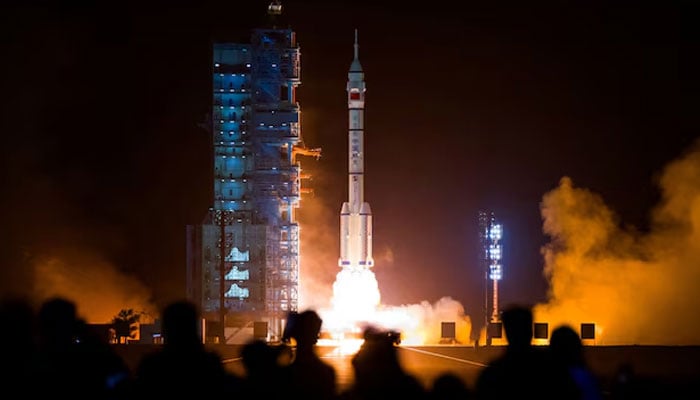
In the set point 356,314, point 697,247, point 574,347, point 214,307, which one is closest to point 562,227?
point 697,247

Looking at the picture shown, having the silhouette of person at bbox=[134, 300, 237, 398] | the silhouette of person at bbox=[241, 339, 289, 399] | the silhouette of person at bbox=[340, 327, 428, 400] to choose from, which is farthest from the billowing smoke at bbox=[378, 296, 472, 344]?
the silhouette of person at bbox=[134, 300, 237, 398]

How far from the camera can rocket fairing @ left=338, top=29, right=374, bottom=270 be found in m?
44.6

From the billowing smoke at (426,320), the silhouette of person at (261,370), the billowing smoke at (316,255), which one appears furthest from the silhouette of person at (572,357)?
the billowing smoke at (316,255)

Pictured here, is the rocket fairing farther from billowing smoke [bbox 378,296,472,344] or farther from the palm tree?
the palm tree

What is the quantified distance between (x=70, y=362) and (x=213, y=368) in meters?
1.13

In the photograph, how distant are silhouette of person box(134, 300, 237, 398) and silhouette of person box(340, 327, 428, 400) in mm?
1537

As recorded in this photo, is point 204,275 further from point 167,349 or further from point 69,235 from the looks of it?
point 167,349

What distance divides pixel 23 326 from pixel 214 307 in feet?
123

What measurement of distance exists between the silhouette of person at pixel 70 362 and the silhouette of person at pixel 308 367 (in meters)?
1.20

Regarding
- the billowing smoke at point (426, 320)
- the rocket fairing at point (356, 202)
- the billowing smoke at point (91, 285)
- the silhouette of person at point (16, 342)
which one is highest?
the rocket fairing at point (356, 202)

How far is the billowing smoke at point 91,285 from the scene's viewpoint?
49.2 meters

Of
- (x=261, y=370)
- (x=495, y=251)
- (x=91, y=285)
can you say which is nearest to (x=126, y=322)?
(x=91, y=285)

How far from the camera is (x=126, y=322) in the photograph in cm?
4106

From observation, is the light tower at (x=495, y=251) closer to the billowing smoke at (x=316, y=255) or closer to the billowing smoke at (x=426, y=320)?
the billowing smoke at (x=426, y=320)
